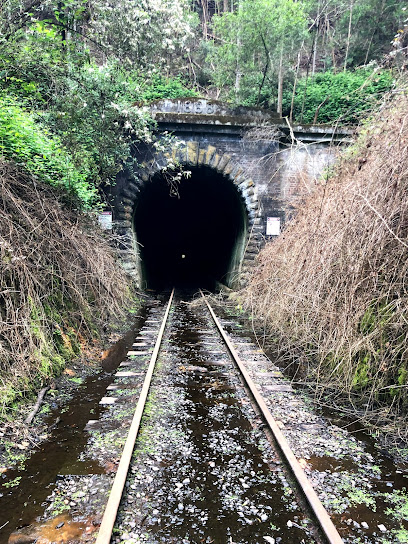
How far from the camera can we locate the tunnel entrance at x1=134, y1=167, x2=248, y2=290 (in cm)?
1395

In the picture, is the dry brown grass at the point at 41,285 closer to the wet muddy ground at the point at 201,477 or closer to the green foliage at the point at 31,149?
the green foliage at the point at 31,149

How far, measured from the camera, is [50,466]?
3.03 m

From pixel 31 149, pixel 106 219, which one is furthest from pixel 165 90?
pixel 31 149

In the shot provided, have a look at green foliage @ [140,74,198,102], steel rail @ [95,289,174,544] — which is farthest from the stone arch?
green foliage @ [140,74,198,102]

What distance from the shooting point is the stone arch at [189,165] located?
1158 centimetres

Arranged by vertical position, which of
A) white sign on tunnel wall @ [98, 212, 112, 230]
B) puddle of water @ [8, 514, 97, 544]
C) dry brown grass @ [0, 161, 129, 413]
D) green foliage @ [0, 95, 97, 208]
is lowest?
puddle of water @ [8, 514, 97, 544]

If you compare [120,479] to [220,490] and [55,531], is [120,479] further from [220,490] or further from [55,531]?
[220,490]

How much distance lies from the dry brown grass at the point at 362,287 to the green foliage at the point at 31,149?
4.53 metres

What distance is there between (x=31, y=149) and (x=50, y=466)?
470cm

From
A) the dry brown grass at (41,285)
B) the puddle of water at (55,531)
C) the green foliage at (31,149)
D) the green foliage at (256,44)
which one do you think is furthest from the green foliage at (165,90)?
the puddle of water at (55,531)

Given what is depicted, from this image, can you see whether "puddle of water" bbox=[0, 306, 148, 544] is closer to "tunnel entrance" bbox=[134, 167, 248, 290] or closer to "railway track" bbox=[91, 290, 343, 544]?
"railway track" bbox=[91, 290, 343, 544]

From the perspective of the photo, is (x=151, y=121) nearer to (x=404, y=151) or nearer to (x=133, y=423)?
(x=404, y=151)

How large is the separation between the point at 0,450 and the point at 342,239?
15.6 feet

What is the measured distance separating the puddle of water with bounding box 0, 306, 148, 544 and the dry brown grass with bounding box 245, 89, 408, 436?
277 cm
